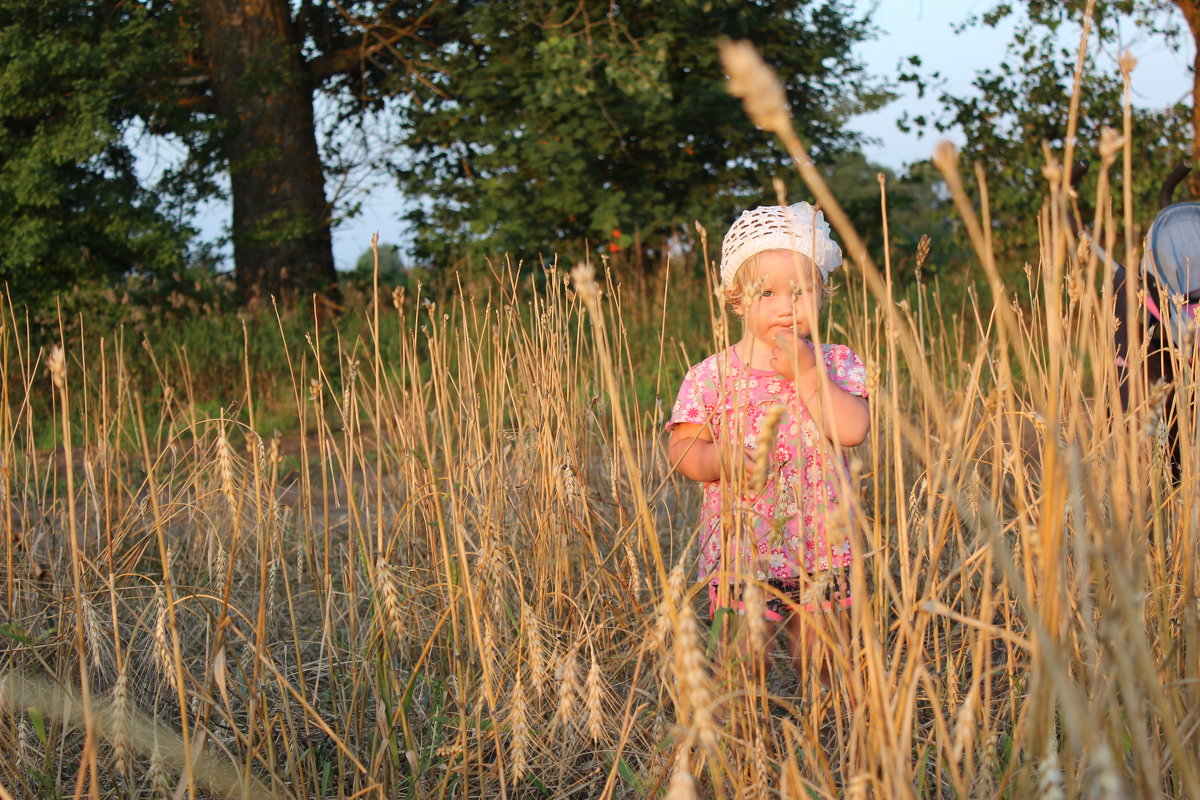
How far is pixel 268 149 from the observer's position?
24.5 ft

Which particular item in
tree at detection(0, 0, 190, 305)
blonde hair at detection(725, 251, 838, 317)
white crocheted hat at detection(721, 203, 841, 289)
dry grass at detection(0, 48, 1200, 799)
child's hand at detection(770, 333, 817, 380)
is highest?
tree at detection(0, 0, 190, 305)

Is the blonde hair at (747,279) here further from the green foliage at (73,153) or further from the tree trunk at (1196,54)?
the tree trunk at (1196,54)

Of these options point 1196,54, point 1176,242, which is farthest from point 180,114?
point 1196,54

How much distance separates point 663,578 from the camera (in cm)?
100

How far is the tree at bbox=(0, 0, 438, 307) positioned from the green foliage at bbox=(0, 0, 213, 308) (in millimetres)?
11

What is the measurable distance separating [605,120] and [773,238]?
5.99m

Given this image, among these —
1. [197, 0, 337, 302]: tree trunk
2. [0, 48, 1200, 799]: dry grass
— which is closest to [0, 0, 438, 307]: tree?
[197, 0, 337, 302]: tree trunk

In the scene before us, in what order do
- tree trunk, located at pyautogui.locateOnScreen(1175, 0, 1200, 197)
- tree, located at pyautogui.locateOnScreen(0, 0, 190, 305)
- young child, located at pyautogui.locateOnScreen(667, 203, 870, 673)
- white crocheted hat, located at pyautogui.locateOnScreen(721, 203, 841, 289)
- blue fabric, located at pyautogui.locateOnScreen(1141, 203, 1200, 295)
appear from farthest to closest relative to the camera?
tree trunk, located at pyautogui.locateOnScreen(1175, 0, 1200, 197)
tree, located at pyautogui.locateOnScreen(0, 0, 190, 305)
blue fabric, located at pyautogui.locateOnScreen(1141, 203, 1200, 295)
white crocheted hat, located at pyautogui.locateOnScreen(721, 203, 841, 289)
young child, located at pyautogui.locateOnScreen(667, 203, 870, 673)

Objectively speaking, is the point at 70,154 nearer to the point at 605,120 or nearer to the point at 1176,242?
the point at 605,120

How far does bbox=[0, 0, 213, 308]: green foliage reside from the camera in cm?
589

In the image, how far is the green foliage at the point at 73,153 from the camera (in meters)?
5.89

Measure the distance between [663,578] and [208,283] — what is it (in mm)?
7694

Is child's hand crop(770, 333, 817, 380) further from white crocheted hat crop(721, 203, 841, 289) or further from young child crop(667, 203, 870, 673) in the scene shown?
white crocheted hat crop(721, 203, 841, 289)

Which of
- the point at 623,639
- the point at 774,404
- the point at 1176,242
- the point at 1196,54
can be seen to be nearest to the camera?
the point at 774,404
